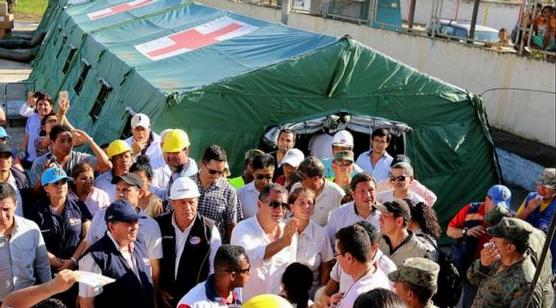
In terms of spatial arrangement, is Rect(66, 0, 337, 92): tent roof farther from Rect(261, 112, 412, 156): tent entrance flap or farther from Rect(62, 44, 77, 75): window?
Rect(261, 112, 412, 156): tent entrance flap

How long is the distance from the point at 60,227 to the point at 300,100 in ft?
12.8

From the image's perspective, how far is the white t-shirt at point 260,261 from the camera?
164 inches

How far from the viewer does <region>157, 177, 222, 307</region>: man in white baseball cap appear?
4145mm

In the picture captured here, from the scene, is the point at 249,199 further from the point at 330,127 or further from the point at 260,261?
the point at 330,127

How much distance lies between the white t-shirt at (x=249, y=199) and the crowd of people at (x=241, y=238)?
0.04ft

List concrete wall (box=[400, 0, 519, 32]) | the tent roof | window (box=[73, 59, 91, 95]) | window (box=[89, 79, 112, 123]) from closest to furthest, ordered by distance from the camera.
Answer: the tent roof < window (box=[89, 79, 112, 123]) < window (box=[73, 59, 91, 95]) < concrete wall (box=[400, 0, 519, 32])

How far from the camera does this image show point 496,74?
11.9m

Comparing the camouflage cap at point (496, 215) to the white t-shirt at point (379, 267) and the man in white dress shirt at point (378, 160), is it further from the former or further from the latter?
the man in white dress shirt at point (378, 160)

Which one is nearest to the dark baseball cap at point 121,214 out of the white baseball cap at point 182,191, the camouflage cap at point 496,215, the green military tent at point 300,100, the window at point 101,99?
the white baseball cap at point 182,191

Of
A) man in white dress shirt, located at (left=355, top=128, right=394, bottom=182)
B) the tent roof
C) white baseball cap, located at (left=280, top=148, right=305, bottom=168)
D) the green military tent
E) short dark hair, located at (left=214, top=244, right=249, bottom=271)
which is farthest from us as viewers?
the tent roof

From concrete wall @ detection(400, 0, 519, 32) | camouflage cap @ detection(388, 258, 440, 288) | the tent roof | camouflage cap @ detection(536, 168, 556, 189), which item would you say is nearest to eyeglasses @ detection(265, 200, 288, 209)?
camouflage cap @ detection(388, 258, 440, 288)

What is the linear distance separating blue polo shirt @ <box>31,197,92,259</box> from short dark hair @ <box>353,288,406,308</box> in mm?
2549

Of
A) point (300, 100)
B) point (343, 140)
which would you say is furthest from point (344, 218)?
point (300, 100)

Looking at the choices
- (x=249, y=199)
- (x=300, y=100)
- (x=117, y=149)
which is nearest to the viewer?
(x=117, y=149)
